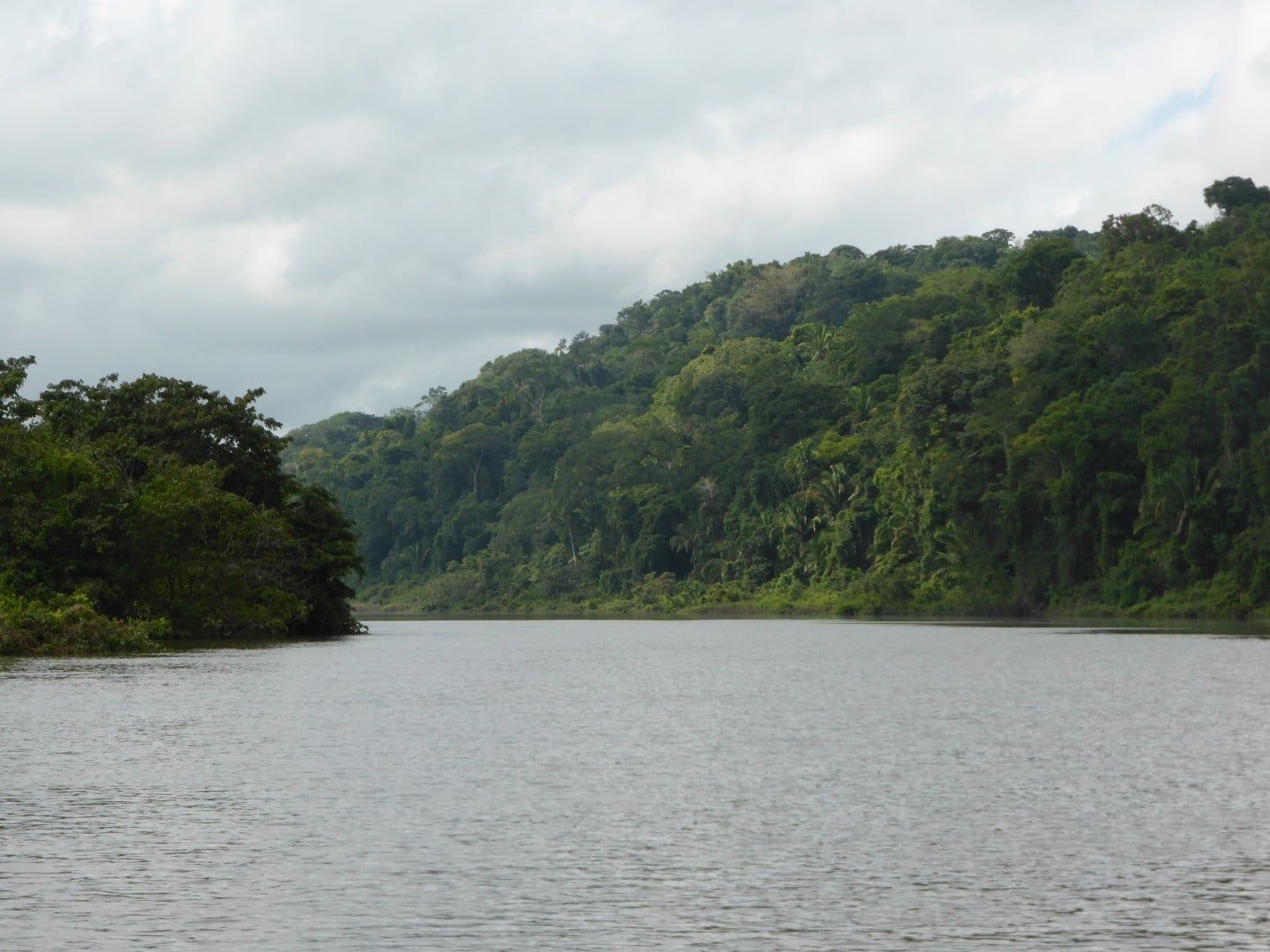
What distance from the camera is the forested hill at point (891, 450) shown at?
81250 mm

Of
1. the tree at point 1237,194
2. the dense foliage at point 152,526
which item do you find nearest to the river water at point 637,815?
the dense foliage at point 152,526

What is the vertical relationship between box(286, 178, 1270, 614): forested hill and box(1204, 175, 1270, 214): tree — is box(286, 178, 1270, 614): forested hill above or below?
below

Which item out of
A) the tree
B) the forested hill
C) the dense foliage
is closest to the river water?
the dense foliage

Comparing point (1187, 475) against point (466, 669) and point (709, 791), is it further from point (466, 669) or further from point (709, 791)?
point (709, 791)

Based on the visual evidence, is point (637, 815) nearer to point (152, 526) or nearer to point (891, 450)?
point (152, 526)

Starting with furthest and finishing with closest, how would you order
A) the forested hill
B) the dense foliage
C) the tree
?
1. the tree
2. the forested hill
3. the dense foliage

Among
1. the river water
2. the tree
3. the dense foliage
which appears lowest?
the river water

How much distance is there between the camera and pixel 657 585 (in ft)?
398

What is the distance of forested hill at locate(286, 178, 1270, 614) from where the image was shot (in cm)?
8125

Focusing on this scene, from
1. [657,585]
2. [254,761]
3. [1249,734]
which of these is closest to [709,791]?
[254,761]

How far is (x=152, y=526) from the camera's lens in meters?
52.7

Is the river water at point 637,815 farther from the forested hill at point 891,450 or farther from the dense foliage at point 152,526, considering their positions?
the forested hill at point 891,450

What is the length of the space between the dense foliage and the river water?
14.4m

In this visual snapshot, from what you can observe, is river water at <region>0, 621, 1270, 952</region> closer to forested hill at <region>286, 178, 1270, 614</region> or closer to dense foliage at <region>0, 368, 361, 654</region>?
dense foliage at <region>0, 368, 361, 654</region>
